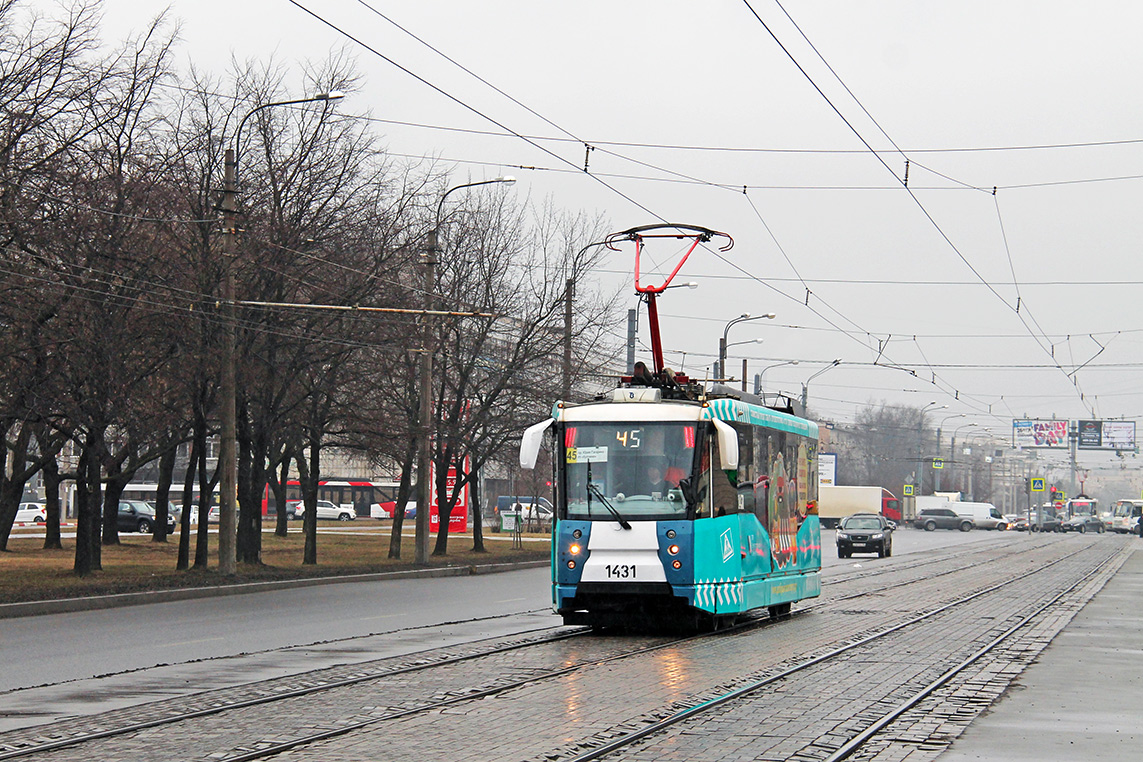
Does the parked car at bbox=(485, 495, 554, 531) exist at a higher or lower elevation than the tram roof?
lower

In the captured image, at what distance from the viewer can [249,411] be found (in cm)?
3281

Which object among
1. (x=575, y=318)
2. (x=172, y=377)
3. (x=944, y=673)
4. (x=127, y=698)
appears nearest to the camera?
(x=127, y=698)

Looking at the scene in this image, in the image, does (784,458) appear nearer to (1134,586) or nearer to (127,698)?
(127,698)

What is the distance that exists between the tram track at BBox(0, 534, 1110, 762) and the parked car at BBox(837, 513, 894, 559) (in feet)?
102

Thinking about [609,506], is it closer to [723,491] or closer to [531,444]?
[531,444]

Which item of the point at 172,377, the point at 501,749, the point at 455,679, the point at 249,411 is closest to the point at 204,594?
the point at 172,377

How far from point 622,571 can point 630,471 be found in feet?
4.06

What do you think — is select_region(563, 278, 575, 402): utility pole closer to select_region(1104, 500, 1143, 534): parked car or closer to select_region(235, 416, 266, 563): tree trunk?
select_region(235, 416, 266, 563): tree trunk

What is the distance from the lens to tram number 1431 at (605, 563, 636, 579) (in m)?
16.2

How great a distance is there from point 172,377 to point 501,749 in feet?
67.1

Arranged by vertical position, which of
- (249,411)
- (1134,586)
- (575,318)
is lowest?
(1134,586)

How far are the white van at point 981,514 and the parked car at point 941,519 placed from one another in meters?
0.60

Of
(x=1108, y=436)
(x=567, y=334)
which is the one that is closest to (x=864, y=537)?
(x=567, y=334)

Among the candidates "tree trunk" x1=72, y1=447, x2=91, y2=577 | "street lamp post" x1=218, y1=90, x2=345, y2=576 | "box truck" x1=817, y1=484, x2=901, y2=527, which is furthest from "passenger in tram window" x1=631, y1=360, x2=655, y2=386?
"box truck" x1=817, y1=484, x2=901, y2=527
